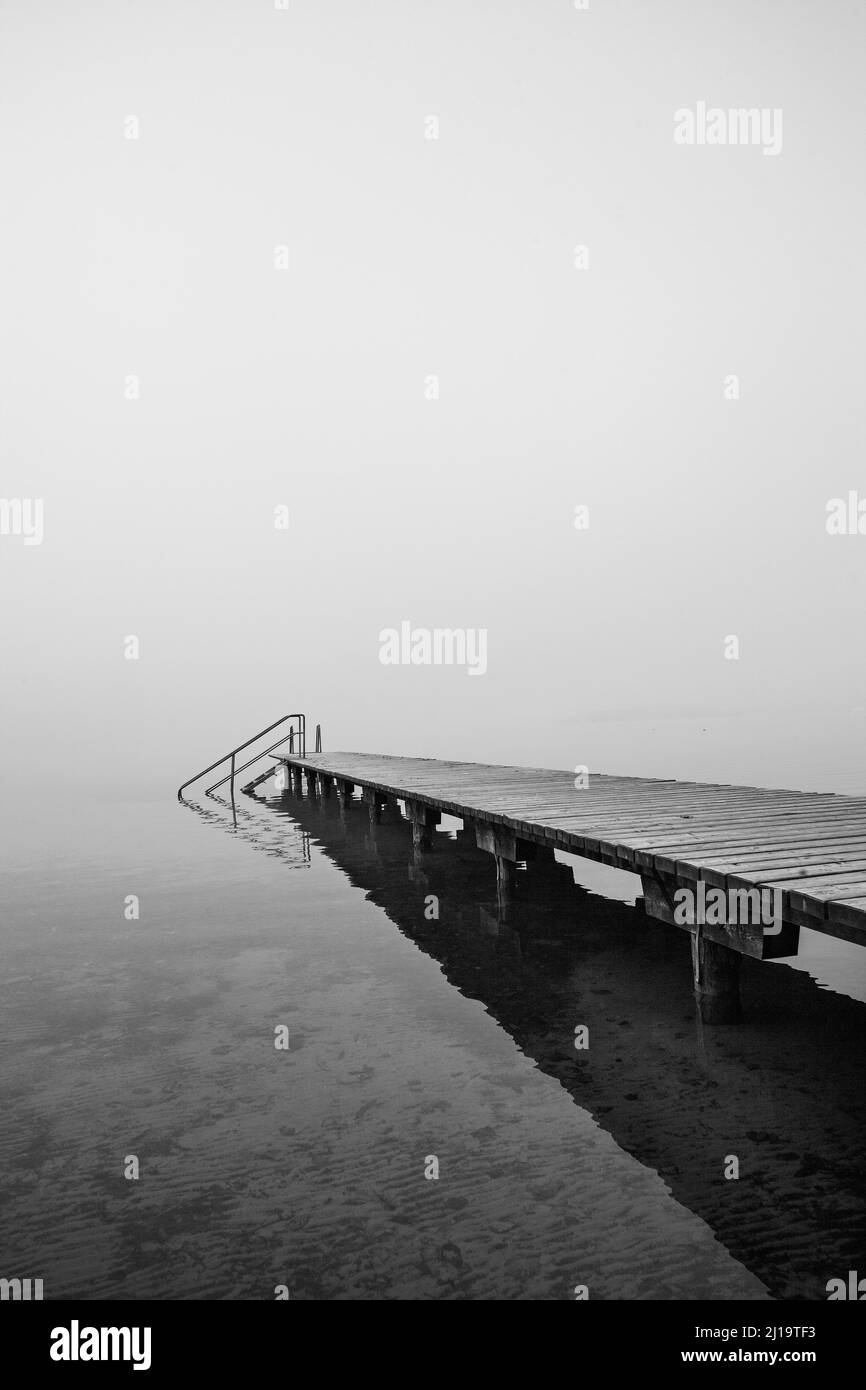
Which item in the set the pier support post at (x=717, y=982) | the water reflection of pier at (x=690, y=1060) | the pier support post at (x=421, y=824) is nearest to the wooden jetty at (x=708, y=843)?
the pier support post at (x=717, y=982)

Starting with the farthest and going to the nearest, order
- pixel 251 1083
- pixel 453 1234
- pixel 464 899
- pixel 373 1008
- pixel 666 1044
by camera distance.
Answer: pixel 464 899 < pixel 373 1008 < pixel 666 1044 < pixel 251 1083 < pixel 453 1234

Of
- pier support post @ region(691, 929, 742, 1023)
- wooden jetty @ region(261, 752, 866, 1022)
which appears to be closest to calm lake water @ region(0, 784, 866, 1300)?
pier support post @ region(691, 929, 742, 1023)

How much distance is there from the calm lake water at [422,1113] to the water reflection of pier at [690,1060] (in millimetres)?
24

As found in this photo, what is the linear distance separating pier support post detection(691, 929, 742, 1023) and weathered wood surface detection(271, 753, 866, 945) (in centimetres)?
66

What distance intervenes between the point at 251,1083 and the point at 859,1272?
3846 mm

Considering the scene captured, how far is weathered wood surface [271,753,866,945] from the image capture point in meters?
4.98

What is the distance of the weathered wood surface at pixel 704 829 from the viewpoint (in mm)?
4980

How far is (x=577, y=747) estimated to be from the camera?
62125 mm

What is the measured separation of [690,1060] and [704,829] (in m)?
2.34

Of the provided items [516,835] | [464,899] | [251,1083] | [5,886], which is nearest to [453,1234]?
[251,1083]

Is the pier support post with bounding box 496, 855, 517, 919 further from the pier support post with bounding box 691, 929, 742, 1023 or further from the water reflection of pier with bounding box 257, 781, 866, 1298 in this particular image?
the pier support post with bounding box 691, 929, 742, 1023
